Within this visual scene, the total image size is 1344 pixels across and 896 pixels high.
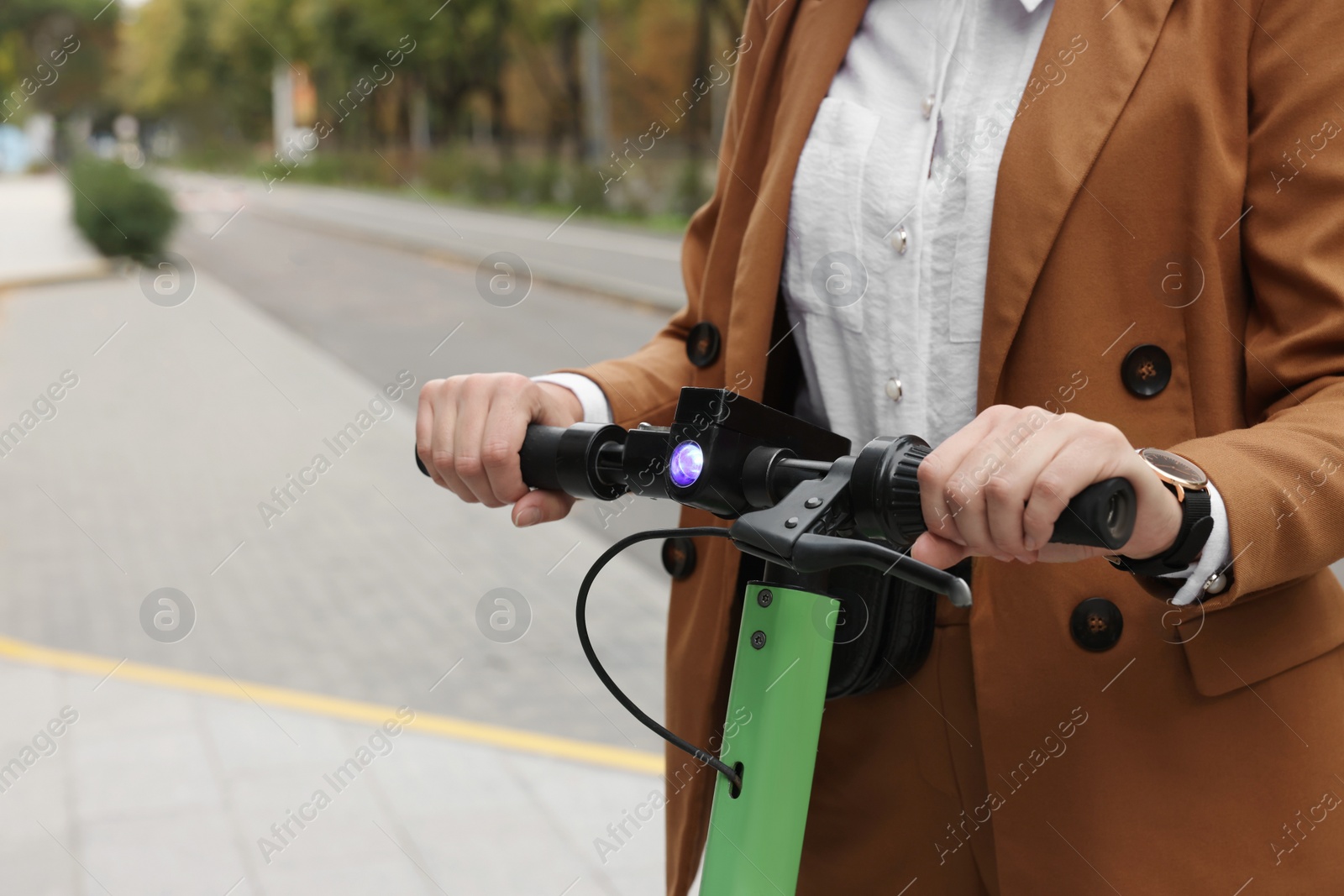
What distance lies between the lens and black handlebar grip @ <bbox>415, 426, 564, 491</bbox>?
128 centimetres

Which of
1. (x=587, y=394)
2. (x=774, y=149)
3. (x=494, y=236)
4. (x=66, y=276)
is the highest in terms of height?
(x=66, y=276)

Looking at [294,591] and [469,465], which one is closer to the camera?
[469,465]

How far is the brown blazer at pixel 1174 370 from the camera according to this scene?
1.20 metres

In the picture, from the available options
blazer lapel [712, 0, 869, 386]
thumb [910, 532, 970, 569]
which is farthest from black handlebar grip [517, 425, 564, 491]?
thumb [910, 532, 970, 569]

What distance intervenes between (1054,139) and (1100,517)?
50 centimetres

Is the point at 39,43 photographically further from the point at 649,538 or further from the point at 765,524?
the point at 765,524

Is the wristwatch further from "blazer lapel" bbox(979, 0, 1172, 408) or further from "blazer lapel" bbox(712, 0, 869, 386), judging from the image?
"blazer lapel" bbox(712, 0, 869, 386)

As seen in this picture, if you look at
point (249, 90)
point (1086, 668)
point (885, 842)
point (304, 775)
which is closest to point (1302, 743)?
point (1086, 668)

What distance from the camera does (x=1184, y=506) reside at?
1047 mm

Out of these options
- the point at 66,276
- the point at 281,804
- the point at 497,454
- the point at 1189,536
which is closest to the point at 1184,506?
the point at 1189,536

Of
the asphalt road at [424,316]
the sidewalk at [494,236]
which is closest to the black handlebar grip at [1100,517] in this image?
the asphalt road at [424,316]

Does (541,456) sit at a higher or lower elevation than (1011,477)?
higher

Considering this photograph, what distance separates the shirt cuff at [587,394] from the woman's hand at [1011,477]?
586mm

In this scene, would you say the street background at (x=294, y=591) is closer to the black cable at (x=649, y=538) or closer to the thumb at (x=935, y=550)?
the black cable at (x=649, y=538)
